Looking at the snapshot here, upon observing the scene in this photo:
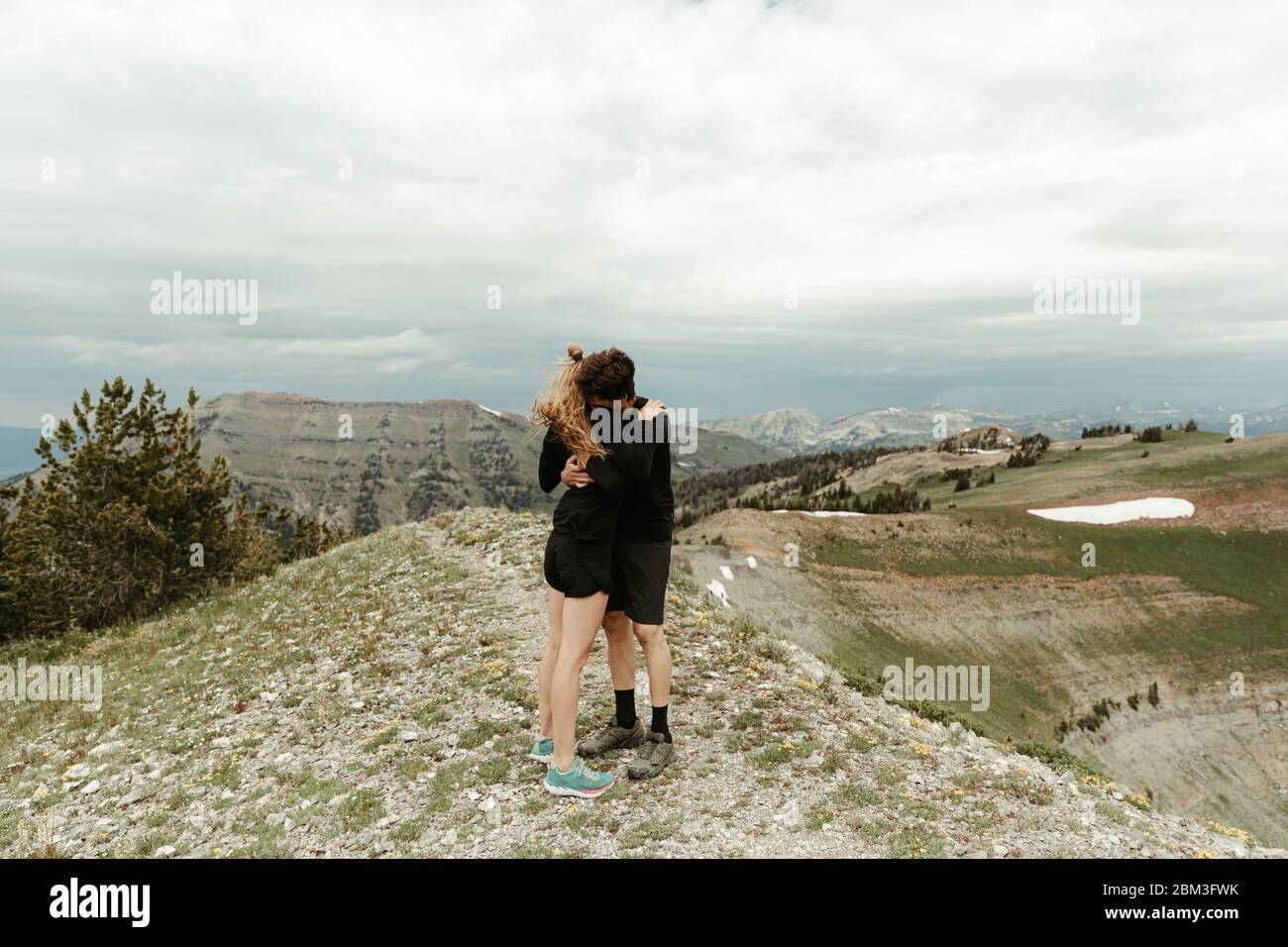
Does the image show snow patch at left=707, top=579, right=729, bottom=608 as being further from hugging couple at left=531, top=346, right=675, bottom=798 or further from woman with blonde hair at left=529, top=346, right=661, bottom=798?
woman with blonde hair at left=529, top=346, right=661, bottom=798

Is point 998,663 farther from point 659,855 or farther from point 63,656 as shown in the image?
point 63,656

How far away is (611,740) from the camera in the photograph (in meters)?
8.37

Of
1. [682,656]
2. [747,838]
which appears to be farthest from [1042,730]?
[747,838]

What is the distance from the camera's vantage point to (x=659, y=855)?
6.43m

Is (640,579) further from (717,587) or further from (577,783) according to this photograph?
(717,587)

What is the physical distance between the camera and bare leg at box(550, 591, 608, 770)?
272 inches

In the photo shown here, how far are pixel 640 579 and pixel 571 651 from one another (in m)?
1.09

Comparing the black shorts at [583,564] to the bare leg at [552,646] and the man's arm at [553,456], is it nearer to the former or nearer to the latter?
the bare leg at [552,646]

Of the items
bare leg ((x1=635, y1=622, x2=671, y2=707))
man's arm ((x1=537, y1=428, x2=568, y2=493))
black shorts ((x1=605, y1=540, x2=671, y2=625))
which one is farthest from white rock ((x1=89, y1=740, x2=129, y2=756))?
man's arm ((x1=537, y1=428, x2=568, y2=493))

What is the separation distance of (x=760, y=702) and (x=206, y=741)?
8999mm

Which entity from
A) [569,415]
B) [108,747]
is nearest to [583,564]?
[569,415]

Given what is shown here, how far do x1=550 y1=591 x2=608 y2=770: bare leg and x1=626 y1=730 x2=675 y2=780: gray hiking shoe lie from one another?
48.5 inches

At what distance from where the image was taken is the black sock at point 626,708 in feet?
27.2
